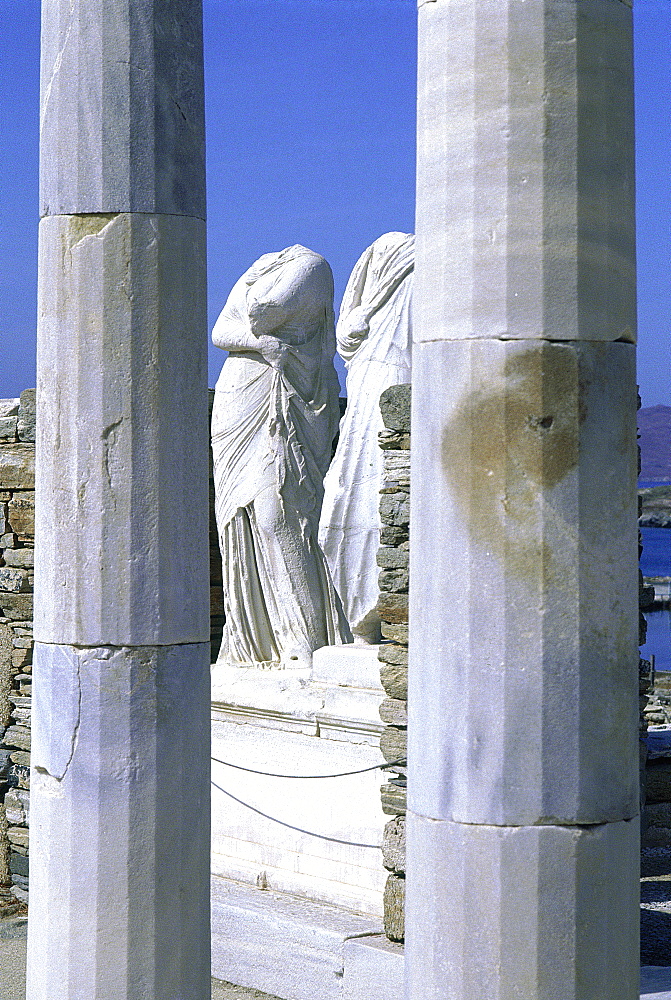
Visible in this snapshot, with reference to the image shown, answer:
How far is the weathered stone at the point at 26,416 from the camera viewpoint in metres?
10.1

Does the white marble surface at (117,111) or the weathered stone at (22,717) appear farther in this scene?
the weathered stone at (22,717)

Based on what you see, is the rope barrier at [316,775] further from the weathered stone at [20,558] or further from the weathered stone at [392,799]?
the weathered stone at [20,558]

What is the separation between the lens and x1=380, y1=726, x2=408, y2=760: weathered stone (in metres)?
7.75

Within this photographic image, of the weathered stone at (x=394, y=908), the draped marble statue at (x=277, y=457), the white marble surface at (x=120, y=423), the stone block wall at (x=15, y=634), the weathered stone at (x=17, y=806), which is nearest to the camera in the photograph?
the white marble surface at (x=120, y=423)

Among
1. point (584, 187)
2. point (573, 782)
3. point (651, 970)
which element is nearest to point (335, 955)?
point (651, 970)

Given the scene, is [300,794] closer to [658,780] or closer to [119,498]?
[658,780]

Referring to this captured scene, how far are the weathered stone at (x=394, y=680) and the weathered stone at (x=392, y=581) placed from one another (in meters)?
0.42

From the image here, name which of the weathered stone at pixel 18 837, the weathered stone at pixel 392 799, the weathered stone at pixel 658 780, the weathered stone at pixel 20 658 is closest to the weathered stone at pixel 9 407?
the weathered stone at pixel 20 658

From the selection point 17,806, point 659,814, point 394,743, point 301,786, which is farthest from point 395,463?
point 17,806

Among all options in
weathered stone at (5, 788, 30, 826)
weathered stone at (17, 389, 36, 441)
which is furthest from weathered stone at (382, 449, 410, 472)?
weathered stone at (5, 788, 30, 826)

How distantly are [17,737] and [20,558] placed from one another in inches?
52.3

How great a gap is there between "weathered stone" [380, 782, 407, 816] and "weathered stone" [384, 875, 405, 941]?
1.15 ft

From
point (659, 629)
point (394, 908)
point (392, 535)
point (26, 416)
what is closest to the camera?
point (394, 908)

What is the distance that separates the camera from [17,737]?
10.3m
